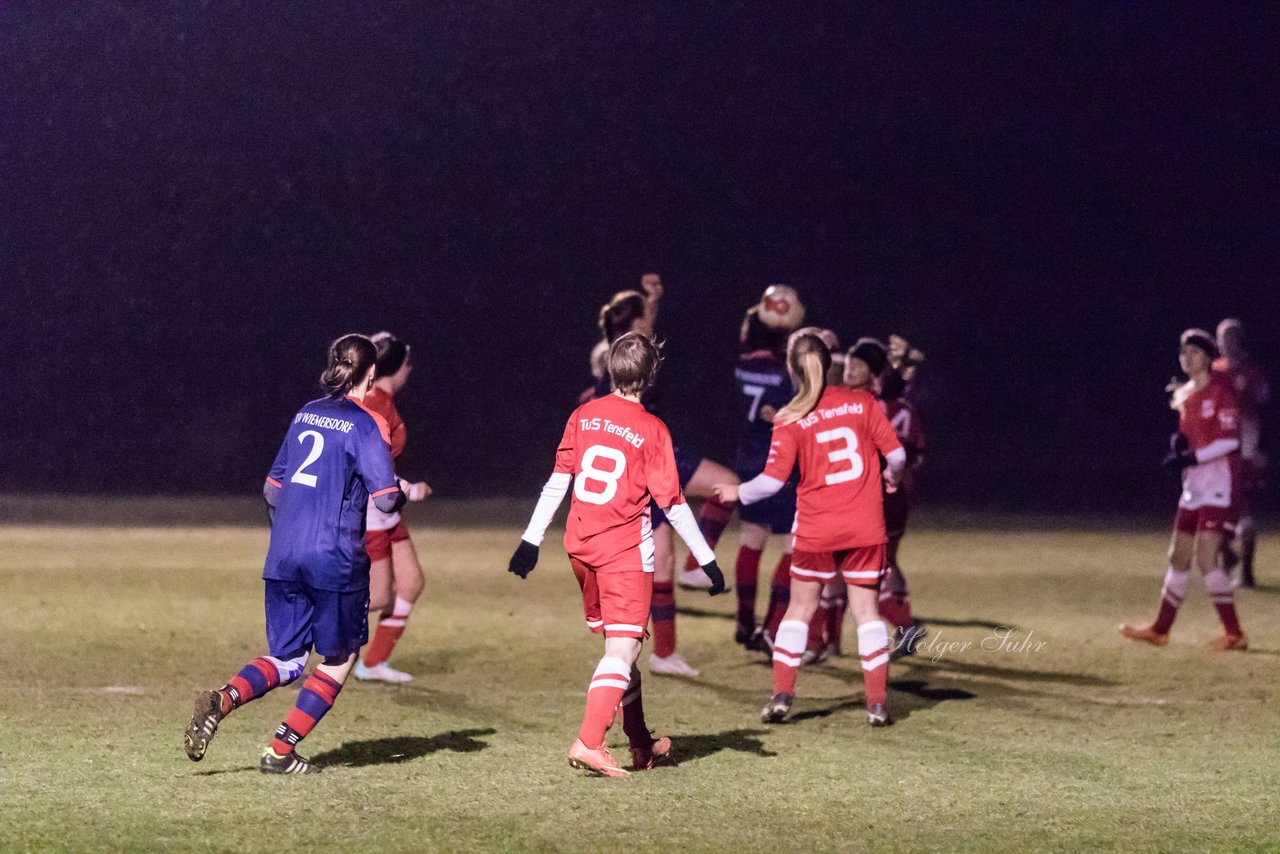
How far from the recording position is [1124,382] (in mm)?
20891

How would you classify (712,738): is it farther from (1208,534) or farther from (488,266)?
(488,266)

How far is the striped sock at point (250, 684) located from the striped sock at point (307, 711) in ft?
0.41

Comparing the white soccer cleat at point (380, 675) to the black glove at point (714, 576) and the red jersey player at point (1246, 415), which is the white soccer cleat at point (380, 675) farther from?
the red jersey player at point (1246, 415)

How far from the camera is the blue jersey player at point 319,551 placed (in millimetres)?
5230

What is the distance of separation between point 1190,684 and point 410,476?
12365 mm

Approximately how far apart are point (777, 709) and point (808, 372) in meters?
1.57

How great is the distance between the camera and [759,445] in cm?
844

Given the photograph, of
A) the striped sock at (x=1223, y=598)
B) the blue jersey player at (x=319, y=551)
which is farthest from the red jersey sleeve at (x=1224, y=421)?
the blue jersey player at (x=319, y=551)

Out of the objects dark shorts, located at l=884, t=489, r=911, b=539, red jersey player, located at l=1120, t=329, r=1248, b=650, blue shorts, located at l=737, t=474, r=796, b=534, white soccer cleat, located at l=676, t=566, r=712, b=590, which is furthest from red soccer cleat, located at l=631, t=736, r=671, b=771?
white soccer cleat, located at l=676, t=566, r=712, b=590

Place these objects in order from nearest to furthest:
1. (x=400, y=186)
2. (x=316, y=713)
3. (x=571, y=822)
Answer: (x=571, y=822) → (x=316, y=713) → (x=400, y=186)

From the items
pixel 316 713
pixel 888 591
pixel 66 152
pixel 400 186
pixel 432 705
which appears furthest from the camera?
pixel 400 186

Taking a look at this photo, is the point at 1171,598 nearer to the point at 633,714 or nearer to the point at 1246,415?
the point at 1246,415

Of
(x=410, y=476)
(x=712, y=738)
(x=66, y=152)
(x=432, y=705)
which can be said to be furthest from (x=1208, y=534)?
(x=66, y=152)

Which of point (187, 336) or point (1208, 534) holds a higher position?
point (187, 336)
